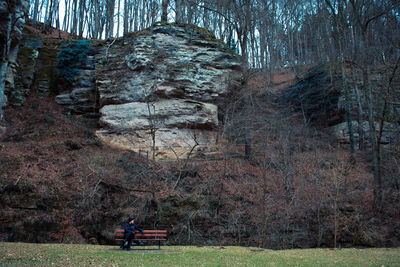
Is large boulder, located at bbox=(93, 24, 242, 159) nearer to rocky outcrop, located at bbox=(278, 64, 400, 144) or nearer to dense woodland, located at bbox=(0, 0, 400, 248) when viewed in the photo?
dense woodland, located at bbox=(0, 0, 400, 248)

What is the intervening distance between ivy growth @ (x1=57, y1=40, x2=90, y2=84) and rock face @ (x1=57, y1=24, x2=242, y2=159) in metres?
0.84

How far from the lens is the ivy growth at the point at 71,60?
23.6 m

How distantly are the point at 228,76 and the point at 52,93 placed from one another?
1443 centimetres

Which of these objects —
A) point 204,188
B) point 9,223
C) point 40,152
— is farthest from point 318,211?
point 40,152

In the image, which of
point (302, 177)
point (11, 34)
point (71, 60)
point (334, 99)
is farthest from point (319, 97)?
point (11, 34)

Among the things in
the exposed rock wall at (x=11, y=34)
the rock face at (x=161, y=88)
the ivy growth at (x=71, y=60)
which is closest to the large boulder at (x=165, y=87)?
the rock face at (x=161, y=88)

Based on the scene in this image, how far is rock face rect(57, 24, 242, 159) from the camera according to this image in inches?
799

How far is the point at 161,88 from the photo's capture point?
20953 mm

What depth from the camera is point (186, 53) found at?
2258 cm

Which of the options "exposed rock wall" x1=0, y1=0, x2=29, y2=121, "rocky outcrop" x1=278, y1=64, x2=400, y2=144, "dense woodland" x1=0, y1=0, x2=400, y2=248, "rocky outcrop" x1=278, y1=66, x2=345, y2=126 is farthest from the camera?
"rocky outcrop" x1=278, y1=66, x2=345, y2=126

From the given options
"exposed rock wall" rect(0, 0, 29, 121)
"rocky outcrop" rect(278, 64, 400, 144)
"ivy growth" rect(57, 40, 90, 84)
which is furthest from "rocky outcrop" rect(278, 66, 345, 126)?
"exposed rock wall" rect(0, 0, 29, 121)

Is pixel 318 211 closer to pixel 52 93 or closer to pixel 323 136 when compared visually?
pixel 323 136

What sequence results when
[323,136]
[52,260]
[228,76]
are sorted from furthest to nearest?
[323,136] → [228,76] → [52,260]

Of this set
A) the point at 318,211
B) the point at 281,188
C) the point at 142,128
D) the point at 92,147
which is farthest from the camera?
the point at 142,128
